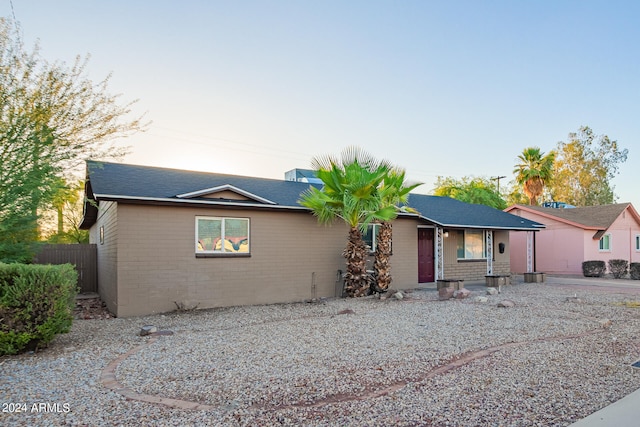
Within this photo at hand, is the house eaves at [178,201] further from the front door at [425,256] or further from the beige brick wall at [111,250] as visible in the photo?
the front door at [425,256]

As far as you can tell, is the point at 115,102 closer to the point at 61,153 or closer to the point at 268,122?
the point at 61,153

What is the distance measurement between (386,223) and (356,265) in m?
1.67

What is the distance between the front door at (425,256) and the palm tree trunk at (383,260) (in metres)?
3.72

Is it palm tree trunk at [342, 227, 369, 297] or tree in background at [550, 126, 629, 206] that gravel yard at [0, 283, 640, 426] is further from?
tree in background at [550, 126, 629, 206]

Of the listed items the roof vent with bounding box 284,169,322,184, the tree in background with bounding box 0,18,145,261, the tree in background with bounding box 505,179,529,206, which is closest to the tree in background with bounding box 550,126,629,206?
the tree in background with bounding box 505,179,529,206

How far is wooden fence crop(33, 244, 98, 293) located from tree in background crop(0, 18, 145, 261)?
27.9ft

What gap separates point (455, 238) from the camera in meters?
17.2

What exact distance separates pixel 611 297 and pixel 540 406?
10.7 meters

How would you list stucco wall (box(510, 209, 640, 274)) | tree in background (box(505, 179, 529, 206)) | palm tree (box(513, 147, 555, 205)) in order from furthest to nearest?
tree in background (box(505, 179, 529, 206))
palm tree (box(513, 147, 555, 205))
stucco wall (box(510, 209, 640, 274))

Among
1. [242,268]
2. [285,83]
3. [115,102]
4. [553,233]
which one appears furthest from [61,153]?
[553,233]

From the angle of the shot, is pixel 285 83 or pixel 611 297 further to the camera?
pixel 285 83

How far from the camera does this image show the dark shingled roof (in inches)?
378

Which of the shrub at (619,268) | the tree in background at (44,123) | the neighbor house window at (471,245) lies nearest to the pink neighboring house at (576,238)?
the shrub at (619,268)

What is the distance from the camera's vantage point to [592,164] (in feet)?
122
